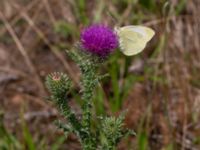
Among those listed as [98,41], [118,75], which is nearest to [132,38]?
[98,41]

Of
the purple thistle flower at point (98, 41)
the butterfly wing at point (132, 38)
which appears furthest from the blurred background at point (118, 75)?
the purple thistle flower at point (98, 41)

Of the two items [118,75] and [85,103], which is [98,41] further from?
[118,75]

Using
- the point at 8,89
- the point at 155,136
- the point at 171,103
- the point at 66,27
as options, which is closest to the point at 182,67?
the point at 171,103

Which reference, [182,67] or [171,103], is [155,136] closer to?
[171,103]

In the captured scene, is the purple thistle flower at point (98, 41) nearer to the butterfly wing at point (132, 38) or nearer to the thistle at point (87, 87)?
the thistle at point (87, 87)

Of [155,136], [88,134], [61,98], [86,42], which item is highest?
[86,42]

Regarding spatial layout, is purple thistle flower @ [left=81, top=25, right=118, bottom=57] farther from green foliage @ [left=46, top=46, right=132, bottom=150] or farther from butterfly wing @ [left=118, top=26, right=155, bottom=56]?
butterfly wing @ [left=118, top=26, right=155, bottom=56]
